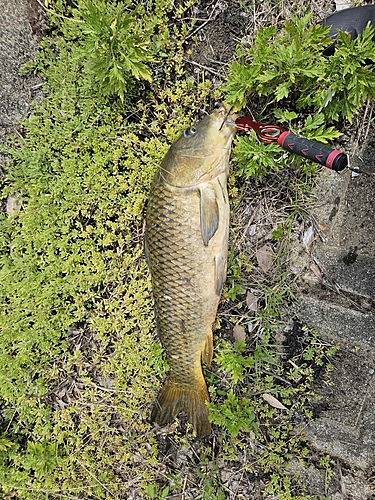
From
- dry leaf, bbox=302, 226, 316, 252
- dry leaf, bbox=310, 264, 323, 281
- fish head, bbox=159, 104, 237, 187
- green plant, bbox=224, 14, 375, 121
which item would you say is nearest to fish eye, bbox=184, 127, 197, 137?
fish head, bbox=159, 104, 237, 187

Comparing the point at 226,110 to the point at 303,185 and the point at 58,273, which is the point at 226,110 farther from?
the point at 58,273

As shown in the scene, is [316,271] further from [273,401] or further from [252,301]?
[273,401]

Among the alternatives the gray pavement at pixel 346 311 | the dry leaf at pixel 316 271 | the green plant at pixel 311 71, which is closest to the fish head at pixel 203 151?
the green plant at pixel 311 71

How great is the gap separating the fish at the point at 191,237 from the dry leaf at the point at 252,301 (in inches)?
17.1

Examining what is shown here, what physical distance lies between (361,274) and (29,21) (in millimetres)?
2909

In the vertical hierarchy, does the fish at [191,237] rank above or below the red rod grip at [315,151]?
below

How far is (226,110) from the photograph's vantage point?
8.03 feet

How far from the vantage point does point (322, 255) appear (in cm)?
279

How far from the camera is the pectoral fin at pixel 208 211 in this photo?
243 centimetres

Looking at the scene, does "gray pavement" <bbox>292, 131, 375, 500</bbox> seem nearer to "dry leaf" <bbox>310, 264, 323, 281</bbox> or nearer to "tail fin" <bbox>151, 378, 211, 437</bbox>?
"dry leaf" <bbox>310, 264, 323, 281</bbox>

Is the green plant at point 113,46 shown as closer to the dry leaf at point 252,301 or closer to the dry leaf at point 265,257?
the dry leaf at point 265,257

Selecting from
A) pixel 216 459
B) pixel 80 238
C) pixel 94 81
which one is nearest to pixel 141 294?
pixel 80 238

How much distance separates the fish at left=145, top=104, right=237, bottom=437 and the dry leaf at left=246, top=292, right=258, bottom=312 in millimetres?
433

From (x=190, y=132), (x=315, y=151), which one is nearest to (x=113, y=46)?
(x=190, y=132)
